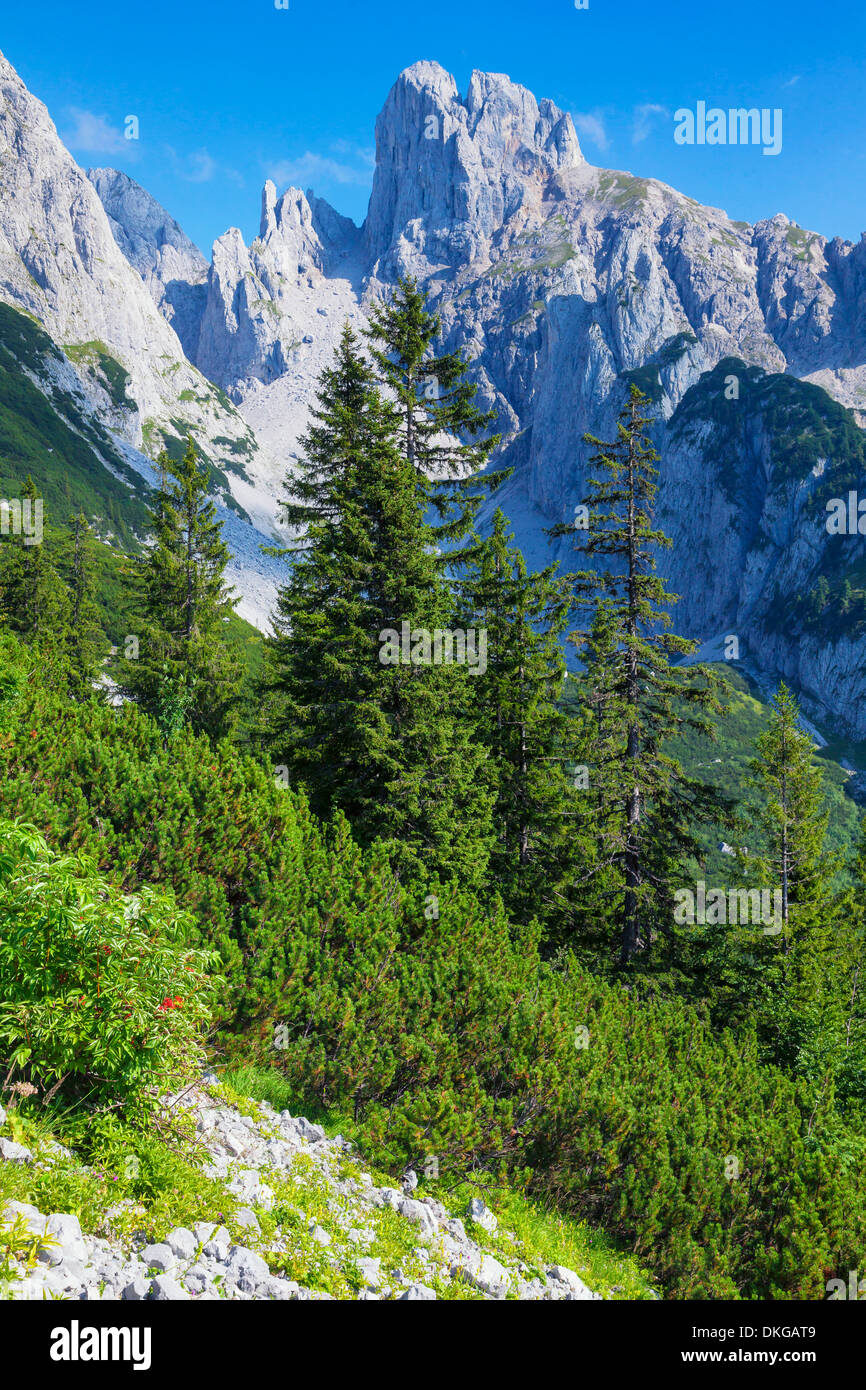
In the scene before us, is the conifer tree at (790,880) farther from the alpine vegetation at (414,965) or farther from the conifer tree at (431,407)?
the conifer tree at (431,407)

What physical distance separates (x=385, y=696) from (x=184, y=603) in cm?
1997

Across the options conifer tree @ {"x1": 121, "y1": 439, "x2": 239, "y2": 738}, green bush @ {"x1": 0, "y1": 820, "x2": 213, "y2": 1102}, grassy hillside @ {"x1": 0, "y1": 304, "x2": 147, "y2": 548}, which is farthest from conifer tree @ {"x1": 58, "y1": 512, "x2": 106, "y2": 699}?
grassy hillside @ {"x1": 0, "y1": 304, "x2": 147, "y2": 548}

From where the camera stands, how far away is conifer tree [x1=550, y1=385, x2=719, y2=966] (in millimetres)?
19078

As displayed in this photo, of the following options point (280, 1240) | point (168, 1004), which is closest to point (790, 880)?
point (280, 1240)

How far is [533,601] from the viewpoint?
20828 mm

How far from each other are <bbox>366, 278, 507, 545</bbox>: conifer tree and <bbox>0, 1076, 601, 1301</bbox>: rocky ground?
15106 millimetres

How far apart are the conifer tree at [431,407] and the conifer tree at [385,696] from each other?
2628 millimetres

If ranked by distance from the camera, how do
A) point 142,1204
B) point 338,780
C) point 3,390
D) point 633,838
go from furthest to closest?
point 3,390, point 633,838, point 338,780, point 142,1204

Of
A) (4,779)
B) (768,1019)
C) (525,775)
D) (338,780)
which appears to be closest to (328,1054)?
(4,779)

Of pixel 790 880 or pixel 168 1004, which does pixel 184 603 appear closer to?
pixel 790 880

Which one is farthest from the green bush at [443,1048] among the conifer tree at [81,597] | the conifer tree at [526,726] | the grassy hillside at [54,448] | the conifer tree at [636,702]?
the grassy hillside at [54,448]

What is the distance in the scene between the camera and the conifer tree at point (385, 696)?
1469cm
